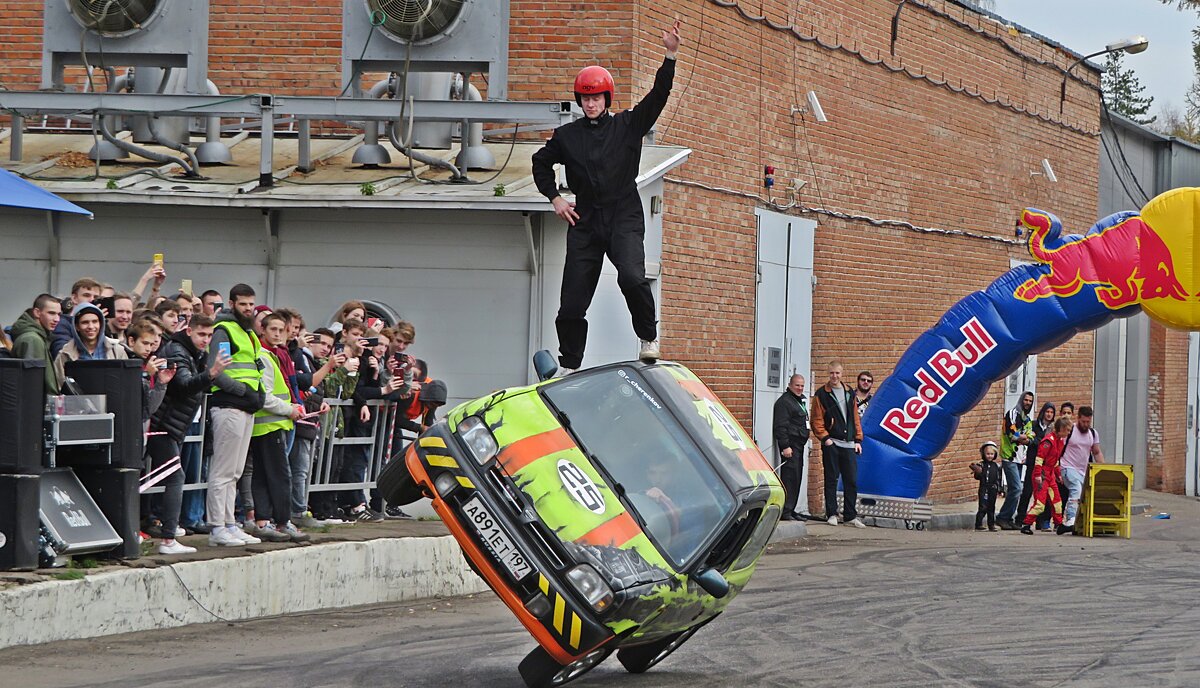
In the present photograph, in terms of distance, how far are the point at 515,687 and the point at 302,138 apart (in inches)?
403

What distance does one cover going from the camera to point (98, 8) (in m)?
17.0

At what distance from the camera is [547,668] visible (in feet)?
26.2

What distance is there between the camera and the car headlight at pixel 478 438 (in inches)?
317

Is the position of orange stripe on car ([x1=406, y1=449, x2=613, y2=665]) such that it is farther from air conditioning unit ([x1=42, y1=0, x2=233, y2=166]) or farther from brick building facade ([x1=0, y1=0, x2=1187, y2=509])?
brick building facade ([x1=0, y1=0, x2=1187, y2=509])

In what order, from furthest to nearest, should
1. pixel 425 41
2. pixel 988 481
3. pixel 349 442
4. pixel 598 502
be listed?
pixel 988 481 < pixel 425 41 < pixel 349 442 < pixel 598 502

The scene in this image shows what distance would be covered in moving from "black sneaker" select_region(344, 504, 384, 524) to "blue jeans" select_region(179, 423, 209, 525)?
1.99m

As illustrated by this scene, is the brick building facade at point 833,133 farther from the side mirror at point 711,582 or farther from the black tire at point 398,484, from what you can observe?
the side mirror at point 711,582

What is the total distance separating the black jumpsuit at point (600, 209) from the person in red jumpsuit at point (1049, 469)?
13460 mm

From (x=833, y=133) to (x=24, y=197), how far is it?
43.8 feet

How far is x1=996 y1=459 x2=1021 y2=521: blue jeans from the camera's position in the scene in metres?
22.6

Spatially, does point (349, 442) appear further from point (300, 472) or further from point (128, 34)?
point (128, 34)

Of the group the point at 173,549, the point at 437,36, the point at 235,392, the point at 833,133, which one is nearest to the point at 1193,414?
the point at 833,133

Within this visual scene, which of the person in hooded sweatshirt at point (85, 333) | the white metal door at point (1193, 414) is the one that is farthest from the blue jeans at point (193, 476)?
the white metal door at point (1193, 414)

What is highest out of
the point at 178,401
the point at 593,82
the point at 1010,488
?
the point at 593,82
